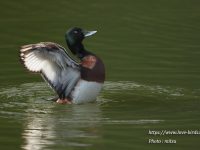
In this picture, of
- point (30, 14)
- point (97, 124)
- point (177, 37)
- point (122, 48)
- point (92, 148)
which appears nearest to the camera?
point (92, 148)

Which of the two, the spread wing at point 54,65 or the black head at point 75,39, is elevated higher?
the black head at point 75,39

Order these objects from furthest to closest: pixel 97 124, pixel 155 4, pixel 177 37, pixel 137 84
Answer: pixel 155 4
pixel 177 37
pixel 137 84
pixel 97 124

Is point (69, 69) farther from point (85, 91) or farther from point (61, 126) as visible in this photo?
point (61, 126)

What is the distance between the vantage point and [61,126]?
1053cm

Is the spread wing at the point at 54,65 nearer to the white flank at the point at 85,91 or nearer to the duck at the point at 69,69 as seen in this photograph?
the duck at the point at 69,69

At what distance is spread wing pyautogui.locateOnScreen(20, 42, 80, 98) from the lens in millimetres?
11922

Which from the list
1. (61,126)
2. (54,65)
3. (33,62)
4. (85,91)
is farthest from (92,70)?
(61,126)

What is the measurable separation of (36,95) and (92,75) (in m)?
0.99

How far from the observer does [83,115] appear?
11.3 meters

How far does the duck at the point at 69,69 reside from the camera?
12.0 meters

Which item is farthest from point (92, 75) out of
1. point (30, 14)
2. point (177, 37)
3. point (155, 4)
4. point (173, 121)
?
point (155, 4)

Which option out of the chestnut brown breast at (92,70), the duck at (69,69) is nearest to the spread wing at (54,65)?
the duck at (69,69)

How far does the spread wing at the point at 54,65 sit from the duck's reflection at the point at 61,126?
418mm

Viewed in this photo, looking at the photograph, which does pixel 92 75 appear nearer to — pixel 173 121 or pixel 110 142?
pixel 173 121
